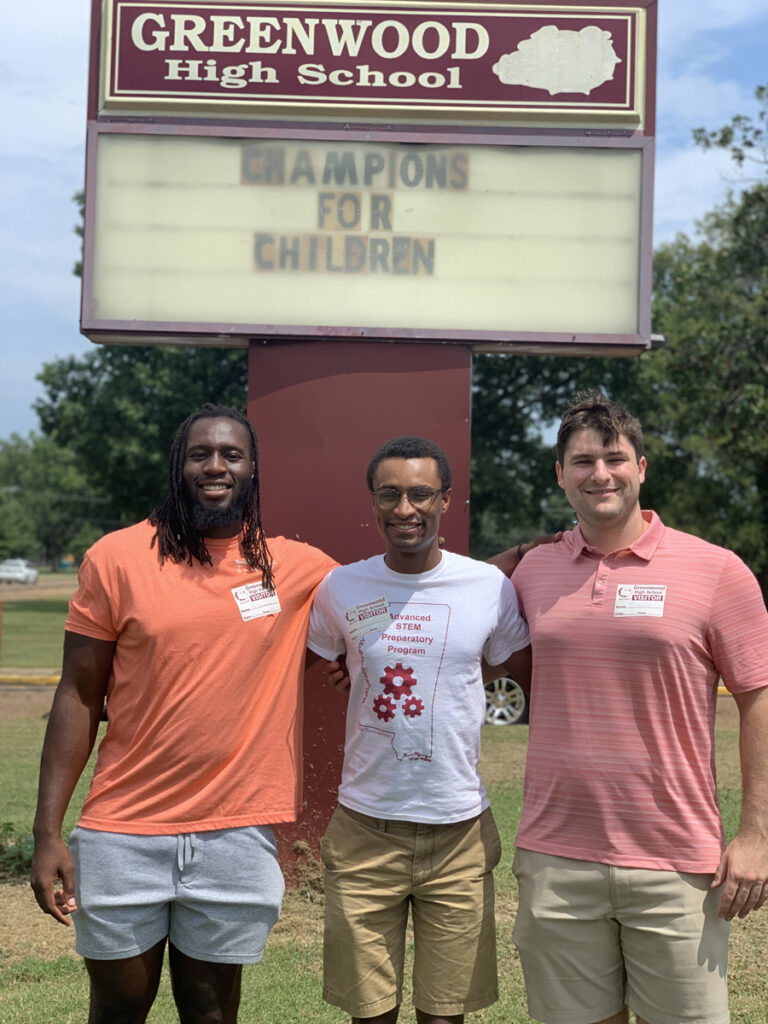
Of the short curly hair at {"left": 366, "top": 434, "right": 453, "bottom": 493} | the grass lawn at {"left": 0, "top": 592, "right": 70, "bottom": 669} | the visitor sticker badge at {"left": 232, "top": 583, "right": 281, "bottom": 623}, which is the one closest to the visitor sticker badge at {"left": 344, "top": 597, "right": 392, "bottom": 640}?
the visitor sticker badge at {"left": 232, "top": 583, "right": 281, "bottom": 623}

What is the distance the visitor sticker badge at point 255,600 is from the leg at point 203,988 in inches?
34.1

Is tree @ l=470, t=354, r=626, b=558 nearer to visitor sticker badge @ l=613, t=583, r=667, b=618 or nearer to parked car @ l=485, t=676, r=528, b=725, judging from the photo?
parked car @ l=485, t=676, r=528, b=725

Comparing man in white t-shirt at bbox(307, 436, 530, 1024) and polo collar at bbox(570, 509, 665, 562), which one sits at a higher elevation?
polo collar at bbox(570, 509, 665, 562)

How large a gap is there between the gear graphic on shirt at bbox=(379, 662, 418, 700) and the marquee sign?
10.8 feet

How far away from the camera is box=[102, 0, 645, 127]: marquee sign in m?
5.34

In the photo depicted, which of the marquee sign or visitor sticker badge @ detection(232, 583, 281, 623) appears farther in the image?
the marquee sign

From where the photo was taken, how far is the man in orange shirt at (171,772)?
111 inches

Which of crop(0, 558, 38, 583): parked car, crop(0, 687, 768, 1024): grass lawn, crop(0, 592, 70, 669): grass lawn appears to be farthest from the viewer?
crop(0, 558, 38, 583): parked car

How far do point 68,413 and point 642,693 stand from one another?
2833 cm

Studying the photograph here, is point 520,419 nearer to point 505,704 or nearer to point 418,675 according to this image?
point 505,704

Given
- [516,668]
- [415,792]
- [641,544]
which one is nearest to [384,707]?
[415,792]

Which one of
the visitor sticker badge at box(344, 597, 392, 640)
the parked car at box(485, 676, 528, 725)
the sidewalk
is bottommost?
the sidewalk

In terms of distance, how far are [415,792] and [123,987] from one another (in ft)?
2.87

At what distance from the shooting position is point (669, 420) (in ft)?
86.4
